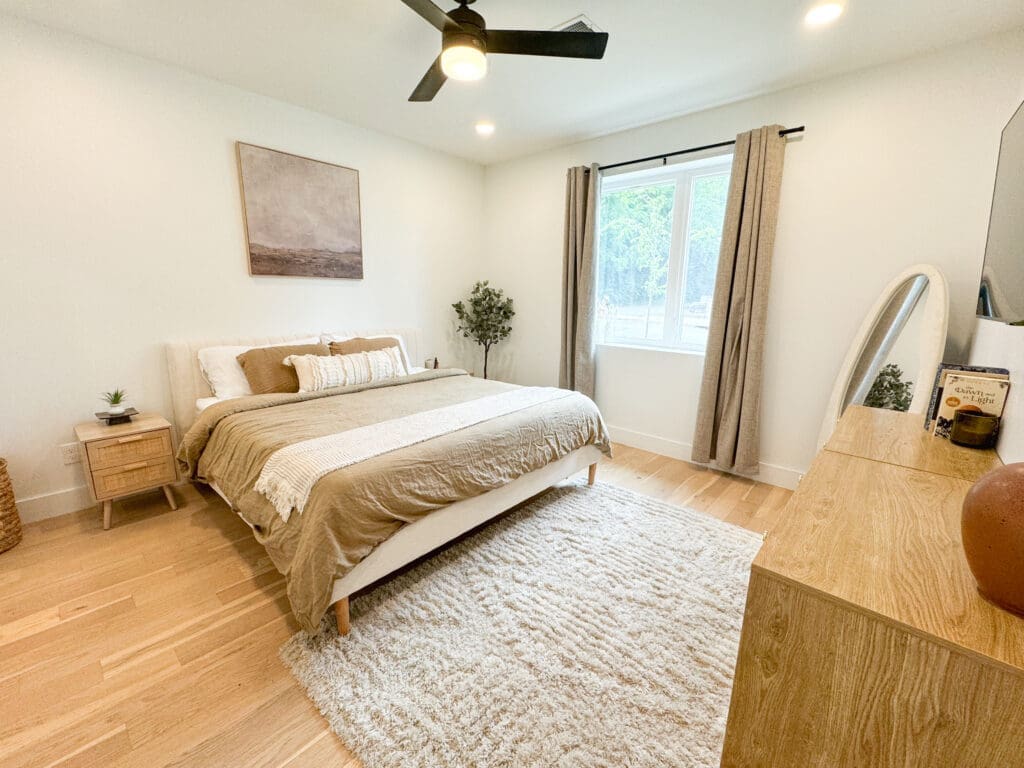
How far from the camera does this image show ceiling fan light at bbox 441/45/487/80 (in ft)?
5.58

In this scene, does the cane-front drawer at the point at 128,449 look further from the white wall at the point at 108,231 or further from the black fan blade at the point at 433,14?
the black fan blade at the point at 433,14

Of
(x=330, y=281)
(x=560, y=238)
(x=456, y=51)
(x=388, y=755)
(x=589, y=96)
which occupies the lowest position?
(x=388, y=755)

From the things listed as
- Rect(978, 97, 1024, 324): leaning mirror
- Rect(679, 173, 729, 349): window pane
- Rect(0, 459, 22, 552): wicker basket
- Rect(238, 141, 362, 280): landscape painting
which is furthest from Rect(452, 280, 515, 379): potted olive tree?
Rect(978, 97, 1024, 324): leaning mirror

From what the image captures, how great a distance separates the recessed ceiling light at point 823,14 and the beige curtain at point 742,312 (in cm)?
69

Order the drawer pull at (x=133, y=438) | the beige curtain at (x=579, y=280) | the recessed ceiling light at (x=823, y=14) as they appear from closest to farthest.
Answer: the recessed ceiling light at (x=823, y=14) < the drawer pull at (x=133, y=438) < the beige curtain at (x=579, y=280)

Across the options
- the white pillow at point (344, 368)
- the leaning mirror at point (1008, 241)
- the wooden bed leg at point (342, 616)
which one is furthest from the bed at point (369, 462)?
the leaning mirror at point (1008, 241)

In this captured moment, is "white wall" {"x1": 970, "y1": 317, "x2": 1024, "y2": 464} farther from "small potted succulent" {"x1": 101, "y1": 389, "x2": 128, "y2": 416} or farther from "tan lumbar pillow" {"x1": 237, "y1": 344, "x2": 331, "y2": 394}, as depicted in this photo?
"small potted succulent" {"x1": 101, "y1": 389, "x2": 128, "y2": 416}

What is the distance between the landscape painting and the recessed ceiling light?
9.65ft

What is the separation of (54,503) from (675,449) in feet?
13.3

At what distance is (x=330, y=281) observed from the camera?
3.32 m

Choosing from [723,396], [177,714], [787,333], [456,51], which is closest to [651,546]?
[723,396]

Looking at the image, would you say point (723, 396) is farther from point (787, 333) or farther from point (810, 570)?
point (810, 570)

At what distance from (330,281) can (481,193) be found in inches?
74.8

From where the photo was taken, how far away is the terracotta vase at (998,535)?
2.03 ft
